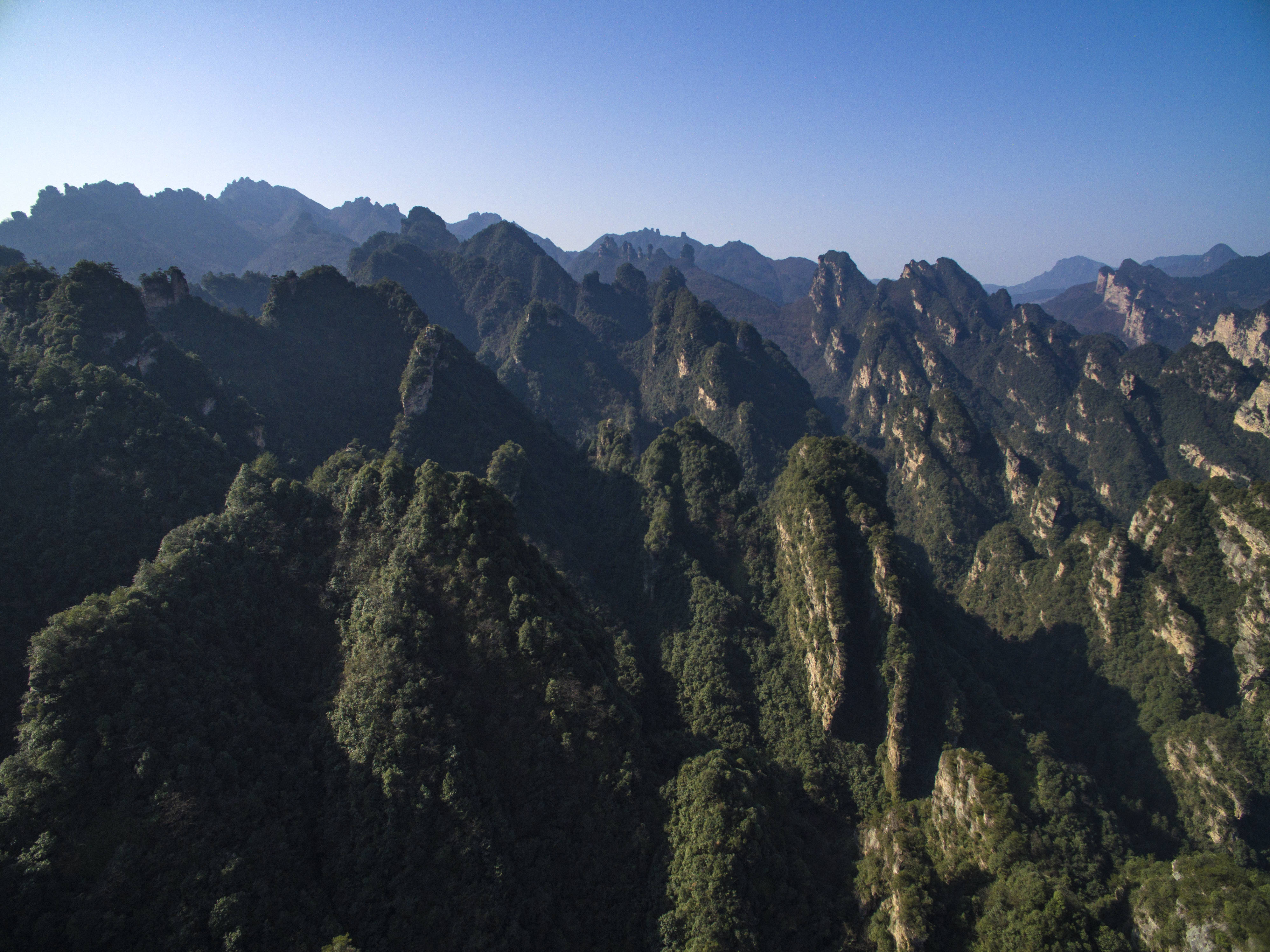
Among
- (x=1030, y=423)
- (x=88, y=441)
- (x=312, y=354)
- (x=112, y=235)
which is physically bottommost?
(x=88, y=441)

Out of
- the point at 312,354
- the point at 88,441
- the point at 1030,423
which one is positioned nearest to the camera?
the point at 88,441

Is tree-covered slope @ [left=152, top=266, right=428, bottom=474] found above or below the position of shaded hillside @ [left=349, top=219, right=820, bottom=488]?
below

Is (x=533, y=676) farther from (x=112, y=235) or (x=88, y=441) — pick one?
(x=112, y=235)

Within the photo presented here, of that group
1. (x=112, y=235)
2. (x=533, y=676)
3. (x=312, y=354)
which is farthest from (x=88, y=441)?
(x=112, y=235)

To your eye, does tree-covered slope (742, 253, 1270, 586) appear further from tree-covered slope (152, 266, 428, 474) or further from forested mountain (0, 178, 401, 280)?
forested mountain (0, 178, 401, 280)

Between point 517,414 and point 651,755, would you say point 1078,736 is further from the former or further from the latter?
point 517,414

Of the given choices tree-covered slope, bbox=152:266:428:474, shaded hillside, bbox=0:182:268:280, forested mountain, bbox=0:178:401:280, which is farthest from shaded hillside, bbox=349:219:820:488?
shaded hillside, bbox=0:182:268:280

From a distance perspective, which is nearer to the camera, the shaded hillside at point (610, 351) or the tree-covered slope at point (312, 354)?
the tree-covered slope at point (312, 354)

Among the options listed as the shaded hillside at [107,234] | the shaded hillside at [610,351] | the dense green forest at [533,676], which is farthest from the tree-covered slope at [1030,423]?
the shaded hillside at [107,234]

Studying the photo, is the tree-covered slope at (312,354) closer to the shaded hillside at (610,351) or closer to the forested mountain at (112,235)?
the shaded hillside at (610,351)
